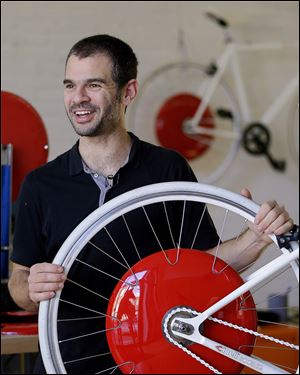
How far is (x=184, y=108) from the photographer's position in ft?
13.8

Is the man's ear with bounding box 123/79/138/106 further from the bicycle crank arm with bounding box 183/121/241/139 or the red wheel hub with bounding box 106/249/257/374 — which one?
the bicycle crank arm with bounding box 183/121/241/139

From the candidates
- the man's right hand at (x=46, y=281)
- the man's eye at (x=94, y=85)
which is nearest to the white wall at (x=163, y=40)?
the man's eye at (x=94, y=85)

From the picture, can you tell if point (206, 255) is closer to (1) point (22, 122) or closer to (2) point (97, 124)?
(2) point (97, 124)

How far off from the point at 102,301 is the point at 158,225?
0.20 meters

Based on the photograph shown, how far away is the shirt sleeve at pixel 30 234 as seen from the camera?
1.52 metres

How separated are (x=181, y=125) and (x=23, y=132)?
182cm

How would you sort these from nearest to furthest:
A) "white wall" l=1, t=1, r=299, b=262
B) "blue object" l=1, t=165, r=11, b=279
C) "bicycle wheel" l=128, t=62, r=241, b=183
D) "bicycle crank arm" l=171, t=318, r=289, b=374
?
"bicycle crank arm" l=171, t=318, r=289, b=374 → "blue object" l=1, t=165, r=11, b=279 → "white wall" l=1, t=1, r=299, b=262 → "bicycle wheel" l=128, t=62, r=241, b=183

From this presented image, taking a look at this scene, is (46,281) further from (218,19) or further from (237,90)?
(237,90)

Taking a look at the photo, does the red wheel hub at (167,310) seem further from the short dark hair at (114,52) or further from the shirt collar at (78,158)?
the short dark hair at (114,52)

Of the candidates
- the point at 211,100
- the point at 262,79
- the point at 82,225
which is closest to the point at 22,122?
the point at 82,225

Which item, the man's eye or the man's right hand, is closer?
the man's right hand

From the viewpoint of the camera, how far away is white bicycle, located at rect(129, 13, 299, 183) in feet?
13.6

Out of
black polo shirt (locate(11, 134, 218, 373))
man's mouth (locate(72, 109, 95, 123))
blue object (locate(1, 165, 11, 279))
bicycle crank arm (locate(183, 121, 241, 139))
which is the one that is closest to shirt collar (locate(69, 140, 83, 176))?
black polo shirt (locate(11, 134, 218, 373))

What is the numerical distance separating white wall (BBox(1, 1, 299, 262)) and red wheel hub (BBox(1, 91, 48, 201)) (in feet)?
1.64
